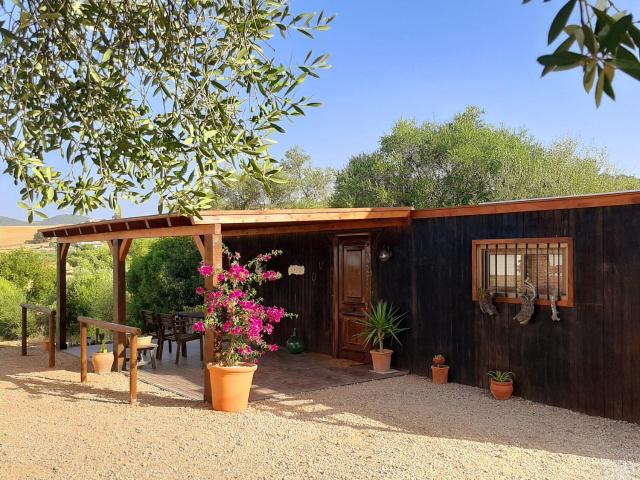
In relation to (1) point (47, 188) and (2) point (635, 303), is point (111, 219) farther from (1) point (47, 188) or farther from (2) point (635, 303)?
(2) point (635, 303)

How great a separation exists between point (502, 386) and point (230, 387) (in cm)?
297

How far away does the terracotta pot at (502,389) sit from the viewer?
659 cm

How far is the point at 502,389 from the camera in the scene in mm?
6582

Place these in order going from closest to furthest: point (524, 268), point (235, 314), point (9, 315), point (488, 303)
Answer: point (235, 314) < point (524, 268) < point (488, 303) < point (9, 315)

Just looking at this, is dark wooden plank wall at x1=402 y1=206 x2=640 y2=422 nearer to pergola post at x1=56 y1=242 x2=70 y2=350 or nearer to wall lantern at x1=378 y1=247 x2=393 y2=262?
wall lantern at x1=378 y1=247 x2=393 y2=262

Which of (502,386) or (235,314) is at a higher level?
(235,314)

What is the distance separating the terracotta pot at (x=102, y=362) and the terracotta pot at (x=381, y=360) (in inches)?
143

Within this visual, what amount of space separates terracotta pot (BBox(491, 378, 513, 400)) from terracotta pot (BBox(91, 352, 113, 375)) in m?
5.08

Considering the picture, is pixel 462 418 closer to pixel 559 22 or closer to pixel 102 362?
pixel 102 362

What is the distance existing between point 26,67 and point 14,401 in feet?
14.8

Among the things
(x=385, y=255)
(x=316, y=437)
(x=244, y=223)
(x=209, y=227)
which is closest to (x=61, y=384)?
(x=209, y=227)

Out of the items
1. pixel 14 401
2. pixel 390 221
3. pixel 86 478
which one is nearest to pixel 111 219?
pixel 14 401

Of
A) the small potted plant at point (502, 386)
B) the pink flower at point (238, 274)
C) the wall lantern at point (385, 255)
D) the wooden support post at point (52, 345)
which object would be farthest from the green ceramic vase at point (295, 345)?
the small potted plant at point (502, 386)

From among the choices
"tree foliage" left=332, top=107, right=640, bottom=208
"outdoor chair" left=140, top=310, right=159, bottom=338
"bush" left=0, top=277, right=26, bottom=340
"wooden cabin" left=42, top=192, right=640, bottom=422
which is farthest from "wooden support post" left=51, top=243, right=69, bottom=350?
"tree foliage" left=332, top=107, right=640, bottom=208
